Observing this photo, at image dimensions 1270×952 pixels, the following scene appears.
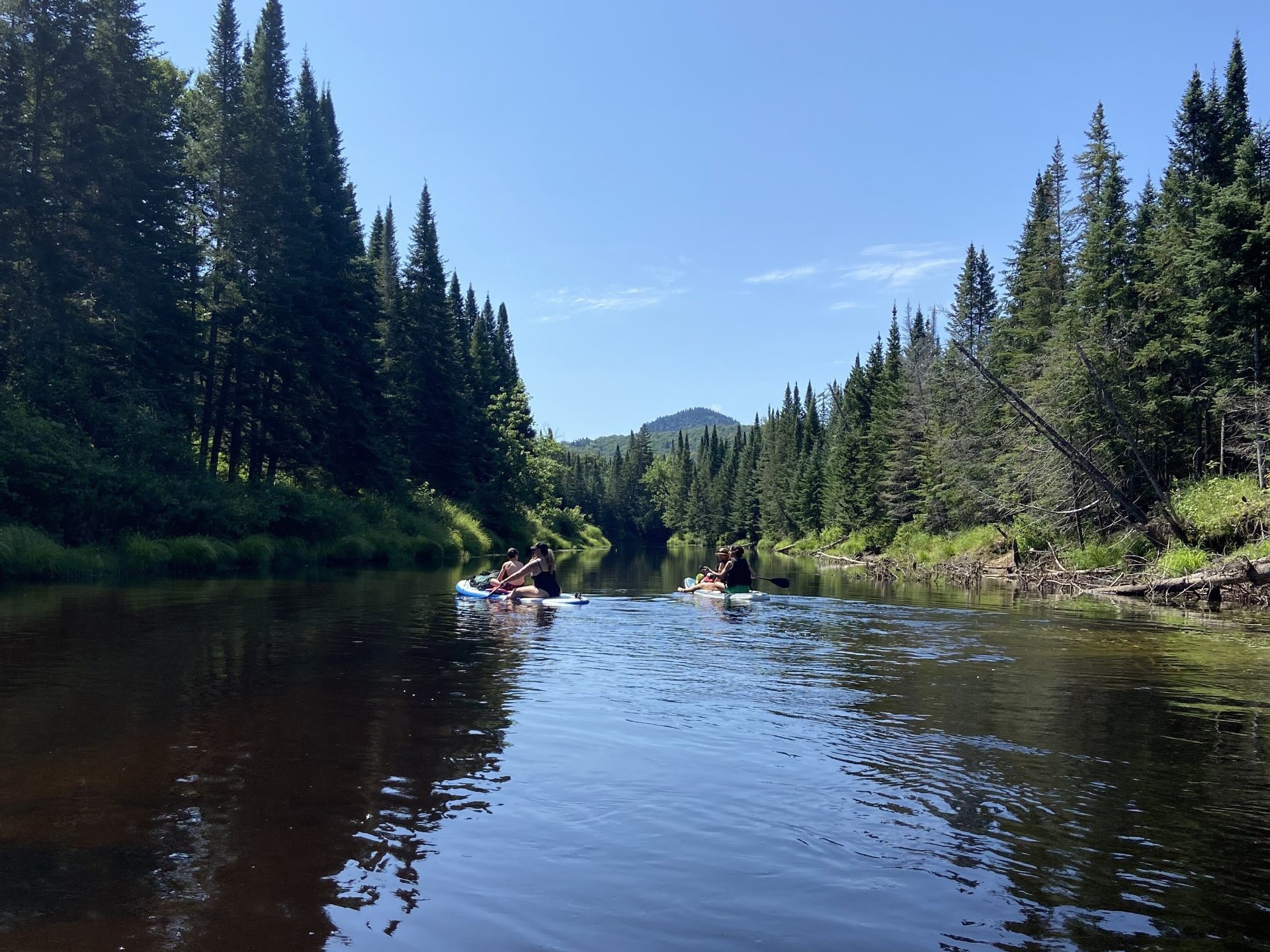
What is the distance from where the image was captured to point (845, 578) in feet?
144

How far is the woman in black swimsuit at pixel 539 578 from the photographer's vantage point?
959 inches

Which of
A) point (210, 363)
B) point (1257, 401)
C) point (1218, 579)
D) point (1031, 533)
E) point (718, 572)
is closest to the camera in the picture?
point (1218, 579)

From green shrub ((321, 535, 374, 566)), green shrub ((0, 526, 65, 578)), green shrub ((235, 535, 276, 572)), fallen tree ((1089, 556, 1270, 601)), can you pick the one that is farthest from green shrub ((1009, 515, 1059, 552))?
green shrub ((0, 526, 65, 578))

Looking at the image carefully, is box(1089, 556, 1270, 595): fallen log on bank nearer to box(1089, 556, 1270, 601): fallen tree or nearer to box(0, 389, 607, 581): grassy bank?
box(1089, 556, 1270, 601): fallen tree

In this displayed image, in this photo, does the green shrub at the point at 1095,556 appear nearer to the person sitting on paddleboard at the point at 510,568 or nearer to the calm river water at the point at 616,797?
the calm river water at the point at 616,797

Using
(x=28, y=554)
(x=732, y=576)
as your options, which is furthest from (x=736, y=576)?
(x=28, y=554)

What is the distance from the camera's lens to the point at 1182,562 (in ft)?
88.6

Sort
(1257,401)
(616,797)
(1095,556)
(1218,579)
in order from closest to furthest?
(616,797) → (1218,579) → (1257,401) → (1095,556)

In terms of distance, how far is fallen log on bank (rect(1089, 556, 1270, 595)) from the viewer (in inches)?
938

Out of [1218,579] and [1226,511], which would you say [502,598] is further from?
[1226,511]

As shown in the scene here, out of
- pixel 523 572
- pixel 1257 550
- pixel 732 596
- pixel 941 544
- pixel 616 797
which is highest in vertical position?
pixel 1257 550

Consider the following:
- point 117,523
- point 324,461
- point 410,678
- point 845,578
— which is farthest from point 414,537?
point 410,678

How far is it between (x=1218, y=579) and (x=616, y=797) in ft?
74.4

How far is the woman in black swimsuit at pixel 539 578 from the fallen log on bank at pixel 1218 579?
1718 cm
